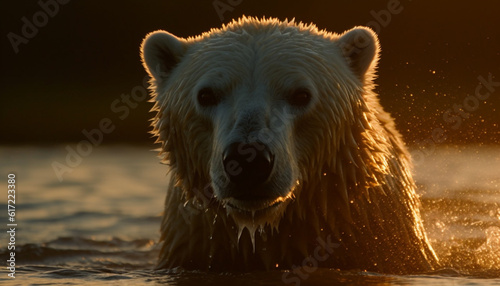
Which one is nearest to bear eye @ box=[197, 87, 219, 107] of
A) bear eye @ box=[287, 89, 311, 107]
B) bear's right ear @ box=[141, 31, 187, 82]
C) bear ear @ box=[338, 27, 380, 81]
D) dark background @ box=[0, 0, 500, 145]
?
bear eye @ box=[287, 89, 311, 107]

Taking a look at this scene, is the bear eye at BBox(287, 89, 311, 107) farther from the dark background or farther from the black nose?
the dark background

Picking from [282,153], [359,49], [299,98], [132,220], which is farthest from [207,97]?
[132,220]

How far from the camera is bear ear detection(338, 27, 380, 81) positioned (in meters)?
6.64

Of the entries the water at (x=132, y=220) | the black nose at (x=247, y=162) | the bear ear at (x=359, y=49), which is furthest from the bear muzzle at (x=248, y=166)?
the bear ear at (x=359, y=49)

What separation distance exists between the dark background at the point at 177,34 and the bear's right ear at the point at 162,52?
27.8ft

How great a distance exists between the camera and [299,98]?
6.06 m

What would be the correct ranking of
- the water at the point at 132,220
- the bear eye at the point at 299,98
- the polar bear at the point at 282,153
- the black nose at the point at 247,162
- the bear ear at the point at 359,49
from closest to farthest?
the black nose at the point at 247,162 → the polar bear at the point at 282,153 → the bear eye at the point at 299,98 → the water at the point at 132,220 → the bear ear at the point at 359,49

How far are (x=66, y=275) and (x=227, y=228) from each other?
1.36m

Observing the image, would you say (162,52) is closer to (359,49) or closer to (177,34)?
(359,49)

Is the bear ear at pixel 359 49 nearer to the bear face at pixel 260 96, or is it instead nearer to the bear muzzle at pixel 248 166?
the bear face at pixel 260 96

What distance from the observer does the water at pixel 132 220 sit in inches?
257

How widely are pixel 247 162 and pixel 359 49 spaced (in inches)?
65.5

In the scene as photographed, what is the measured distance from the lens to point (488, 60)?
766 inches

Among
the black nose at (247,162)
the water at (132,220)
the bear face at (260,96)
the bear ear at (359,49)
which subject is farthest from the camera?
the bear ear at (359,49)
